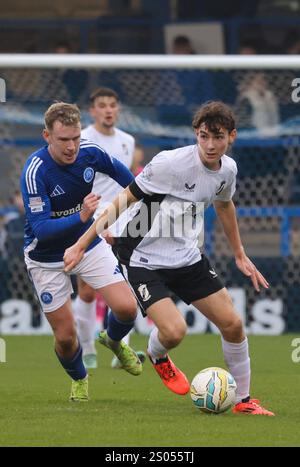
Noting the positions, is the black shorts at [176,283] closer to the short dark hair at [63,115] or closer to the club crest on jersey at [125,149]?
the short dark hair at [63,115]

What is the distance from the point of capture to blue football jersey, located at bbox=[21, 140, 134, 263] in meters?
7.11

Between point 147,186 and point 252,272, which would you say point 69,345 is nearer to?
point 147,186

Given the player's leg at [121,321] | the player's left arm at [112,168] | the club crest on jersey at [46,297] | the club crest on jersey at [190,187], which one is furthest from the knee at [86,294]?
the club crest on jersey at [190,187]

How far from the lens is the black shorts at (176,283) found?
7.12 meters

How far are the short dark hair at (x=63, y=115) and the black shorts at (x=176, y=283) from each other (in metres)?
1.02

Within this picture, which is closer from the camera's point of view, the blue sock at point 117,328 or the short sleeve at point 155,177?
the short sleeve at point 155,177

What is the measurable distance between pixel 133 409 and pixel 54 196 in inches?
56.9

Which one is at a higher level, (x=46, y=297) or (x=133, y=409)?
(x=46, y=297)

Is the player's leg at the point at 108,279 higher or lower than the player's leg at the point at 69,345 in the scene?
higher

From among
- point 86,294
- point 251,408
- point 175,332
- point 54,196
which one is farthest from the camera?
point 86,294

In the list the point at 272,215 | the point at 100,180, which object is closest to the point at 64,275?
the point at 100,180

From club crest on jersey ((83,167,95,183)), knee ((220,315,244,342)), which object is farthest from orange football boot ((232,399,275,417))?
club crest on jersey ((83,167,95,183))

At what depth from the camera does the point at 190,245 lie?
728cm

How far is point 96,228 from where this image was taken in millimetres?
6594
